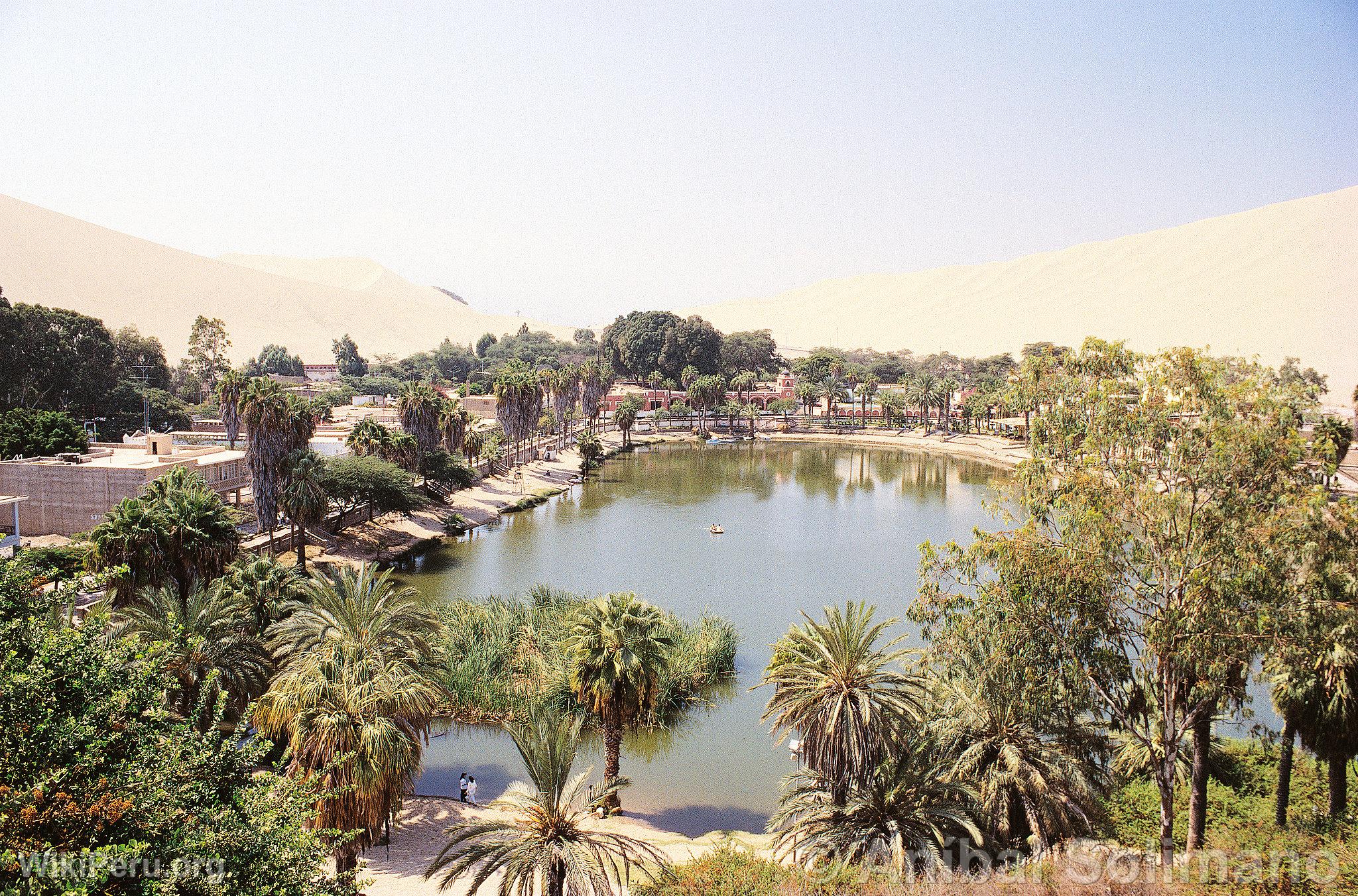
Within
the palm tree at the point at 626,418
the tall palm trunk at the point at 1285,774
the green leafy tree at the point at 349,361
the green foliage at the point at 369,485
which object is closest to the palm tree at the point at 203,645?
the tall palm trunk at the point at 1285,774

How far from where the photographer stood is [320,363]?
163875 mm

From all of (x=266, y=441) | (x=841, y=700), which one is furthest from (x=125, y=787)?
(x=266, y=441)

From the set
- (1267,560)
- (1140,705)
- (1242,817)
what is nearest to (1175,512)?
(1267,560)

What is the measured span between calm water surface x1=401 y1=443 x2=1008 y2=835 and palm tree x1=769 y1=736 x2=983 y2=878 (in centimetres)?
480

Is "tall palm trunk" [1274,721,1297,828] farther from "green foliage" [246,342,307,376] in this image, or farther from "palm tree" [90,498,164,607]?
"green foliage" [246,342,307,376]

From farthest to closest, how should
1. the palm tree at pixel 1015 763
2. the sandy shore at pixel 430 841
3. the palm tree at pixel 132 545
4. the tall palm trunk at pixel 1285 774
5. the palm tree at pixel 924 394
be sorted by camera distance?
the palm tree at pixel 924 394 < the palm tree at pixel 132 545 < the tall palm trunk at pixel 1285 774 < the sandy shore at pixel 430 841 < the palm tree at pixel 1015 763

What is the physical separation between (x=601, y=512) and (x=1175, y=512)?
42.5 metres

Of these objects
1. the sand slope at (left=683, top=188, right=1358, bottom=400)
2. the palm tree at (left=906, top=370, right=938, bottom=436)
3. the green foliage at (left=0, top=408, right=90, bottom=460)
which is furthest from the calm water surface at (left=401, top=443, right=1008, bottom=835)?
the sand slope at (left=683, top=188, right=1358, bottom=400)

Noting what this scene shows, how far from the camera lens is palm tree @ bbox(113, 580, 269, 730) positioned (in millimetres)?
16156

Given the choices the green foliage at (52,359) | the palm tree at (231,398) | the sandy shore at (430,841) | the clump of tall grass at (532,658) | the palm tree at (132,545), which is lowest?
the sandy shore at (430,841)

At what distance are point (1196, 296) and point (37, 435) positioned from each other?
478 feet

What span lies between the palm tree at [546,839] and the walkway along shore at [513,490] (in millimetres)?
12125

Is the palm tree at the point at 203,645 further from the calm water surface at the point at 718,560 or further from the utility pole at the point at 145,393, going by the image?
the utility pole at the point at 145,393

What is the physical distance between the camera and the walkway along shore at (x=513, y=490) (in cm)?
3966
